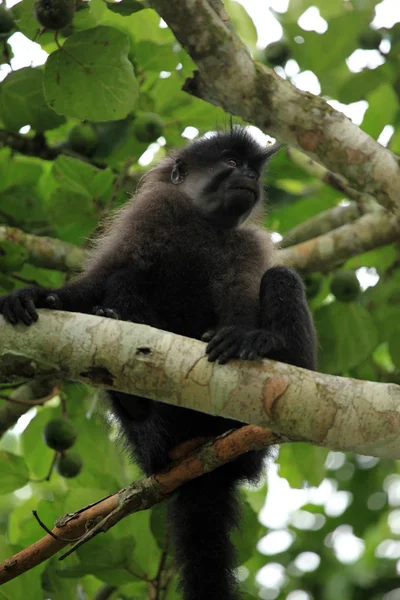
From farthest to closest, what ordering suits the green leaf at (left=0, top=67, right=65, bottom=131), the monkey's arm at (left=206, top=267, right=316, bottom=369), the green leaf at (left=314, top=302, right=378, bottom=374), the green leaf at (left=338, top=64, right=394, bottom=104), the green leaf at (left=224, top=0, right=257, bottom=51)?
the green leaf at (left=224, top=0, right=257, bottom=51) → the green leaf at (left=338, top=64, right=394, bottom=104) → the green leaf at (left=314, top=302, right=378, bottom=374) → the green leaf at (left=0, top=67, right=65, bottom=131) → the monkey's arm at (left=206, top=267, right=316, bottom=369)

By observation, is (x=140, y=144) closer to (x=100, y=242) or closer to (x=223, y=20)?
(x=100, y=242)

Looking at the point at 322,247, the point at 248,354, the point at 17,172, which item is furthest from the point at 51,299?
the point at 322,247

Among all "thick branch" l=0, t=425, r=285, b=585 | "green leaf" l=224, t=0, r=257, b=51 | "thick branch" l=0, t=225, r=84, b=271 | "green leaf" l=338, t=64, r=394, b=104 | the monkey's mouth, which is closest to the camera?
"thick branch" l=0, t=425, r=285, b=585

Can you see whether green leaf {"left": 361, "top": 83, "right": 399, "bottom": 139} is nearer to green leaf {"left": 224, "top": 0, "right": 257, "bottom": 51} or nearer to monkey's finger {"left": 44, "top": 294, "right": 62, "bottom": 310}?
green leaf {"left": 224, "top": 0, "right": 257, "bottom": 51}

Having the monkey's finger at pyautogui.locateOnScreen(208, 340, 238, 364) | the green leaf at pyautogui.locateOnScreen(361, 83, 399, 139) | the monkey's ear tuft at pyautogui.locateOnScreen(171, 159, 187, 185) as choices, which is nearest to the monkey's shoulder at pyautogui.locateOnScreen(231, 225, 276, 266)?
the monkey's ear tuft at pyautogui.locateOnScreen(171, 159, 187, 185)

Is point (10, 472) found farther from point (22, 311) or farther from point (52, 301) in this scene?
point (22, 311)

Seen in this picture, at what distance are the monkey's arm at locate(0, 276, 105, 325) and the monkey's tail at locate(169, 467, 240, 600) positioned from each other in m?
1.11

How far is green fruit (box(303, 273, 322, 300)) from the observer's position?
5.80 m

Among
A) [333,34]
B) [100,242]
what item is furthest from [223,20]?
[333,34]

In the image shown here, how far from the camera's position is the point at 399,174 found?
13.7 ft

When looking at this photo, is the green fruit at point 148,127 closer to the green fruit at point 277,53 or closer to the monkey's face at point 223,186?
the monkey's face at point 223,186

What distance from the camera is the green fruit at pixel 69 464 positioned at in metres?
4.75

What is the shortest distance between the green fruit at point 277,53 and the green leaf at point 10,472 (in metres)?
3.24

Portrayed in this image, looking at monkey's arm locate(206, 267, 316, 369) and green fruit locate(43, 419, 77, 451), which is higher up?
monkey's arm locate(206, 267, 316, 369)
